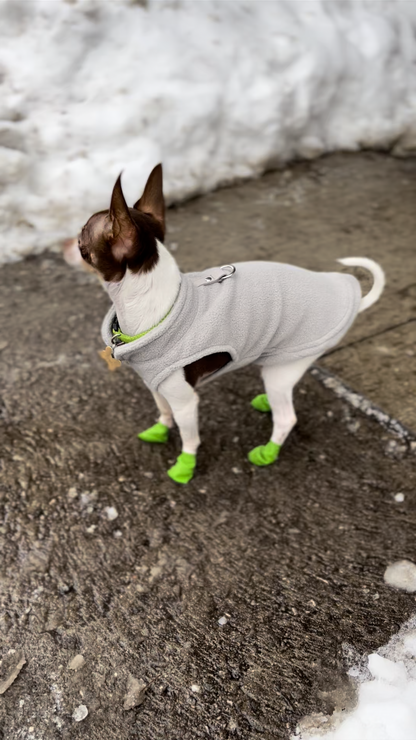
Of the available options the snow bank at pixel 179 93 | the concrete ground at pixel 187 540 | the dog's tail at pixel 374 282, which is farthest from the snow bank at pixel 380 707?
the snow bank at pixel 179 93

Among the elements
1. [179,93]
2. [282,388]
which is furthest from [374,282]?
[179,93]

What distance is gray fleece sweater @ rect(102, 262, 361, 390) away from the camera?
1.80 m

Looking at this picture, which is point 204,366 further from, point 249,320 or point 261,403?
point 261,403

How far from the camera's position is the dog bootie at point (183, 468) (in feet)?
7.24

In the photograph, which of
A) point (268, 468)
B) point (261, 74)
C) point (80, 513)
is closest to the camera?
point (80, 513)

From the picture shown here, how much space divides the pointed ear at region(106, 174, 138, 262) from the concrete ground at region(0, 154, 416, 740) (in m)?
1.00

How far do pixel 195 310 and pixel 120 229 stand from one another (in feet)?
1.27

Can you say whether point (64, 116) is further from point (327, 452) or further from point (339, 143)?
point (327, 452)

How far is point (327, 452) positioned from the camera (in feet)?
7.72

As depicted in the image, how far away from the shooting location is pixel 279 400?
2.17 meters

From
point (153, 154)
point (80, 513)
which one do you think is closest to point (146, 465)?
point (80, 513)

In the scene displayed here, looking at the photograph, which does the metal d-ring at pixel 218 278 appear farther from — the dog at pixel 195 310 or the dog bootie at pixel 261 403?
the dog bootie at pixel 261 403

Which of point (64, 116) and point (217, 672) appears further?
point (64, 116)

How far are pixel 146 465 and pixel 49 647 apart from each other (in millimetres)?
774
